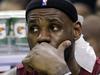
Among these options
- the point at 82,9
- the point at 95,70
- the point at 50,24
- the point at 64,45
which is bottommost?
the point at 95,70

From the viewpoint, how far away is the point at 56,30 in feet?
9.34

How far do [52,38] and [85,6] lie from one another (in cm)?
239

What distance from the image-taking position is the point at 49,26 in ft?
9.29

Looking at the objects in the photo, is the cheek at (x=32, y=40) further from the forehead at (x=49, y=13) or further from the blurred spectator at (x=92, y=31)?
the blurred spectator at (x=92, y=31)

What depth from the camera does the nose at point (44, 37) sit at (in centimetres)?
274

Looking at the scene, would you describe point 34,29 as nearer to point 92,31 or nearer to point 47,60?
point 47,60

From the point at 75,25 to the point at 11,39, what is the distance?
106cm

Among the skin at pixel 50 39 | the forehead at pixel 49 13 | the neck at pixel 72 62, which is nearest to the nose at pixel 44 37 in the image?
the skin at pixel 50 39

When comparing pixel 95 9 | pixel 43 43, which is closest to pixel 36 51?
pixel 43 43

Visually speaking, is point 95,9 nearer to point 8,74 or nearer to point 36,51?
point 8,74

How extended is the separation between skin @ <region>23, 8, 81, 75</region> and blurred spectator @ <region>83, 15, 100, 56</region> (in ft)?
3.72

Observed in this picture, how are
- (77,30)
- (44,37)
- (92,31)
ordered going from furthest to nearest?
(92,31), (77,30), (44,37)

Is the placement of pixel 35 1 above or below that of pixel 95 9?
above

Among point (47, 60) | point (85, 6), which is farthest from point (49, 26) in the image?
point (85, 6)
